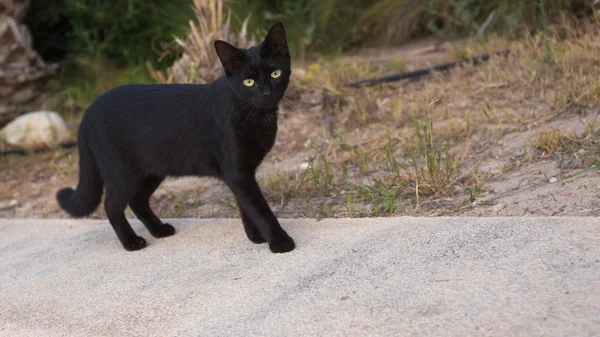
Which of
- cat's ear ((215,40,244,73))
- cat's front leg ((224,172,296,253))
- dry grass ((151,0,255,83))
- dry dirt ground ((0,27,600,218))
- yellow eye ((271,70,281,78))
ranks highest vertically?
cat's ear ((215,40,244,73))

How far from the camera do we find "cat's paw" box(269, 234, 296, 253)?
2.49 metres

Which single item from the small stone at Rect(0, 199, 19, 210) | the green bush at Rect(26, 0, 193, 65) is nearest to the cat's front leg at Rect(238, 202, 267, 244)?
the small stone at Rect(0, 199, 19, 210)

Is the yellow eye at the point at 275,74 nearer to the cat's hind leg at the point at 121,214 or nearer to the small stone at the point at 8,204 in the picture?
the cat's hind leg at the point at 121,214

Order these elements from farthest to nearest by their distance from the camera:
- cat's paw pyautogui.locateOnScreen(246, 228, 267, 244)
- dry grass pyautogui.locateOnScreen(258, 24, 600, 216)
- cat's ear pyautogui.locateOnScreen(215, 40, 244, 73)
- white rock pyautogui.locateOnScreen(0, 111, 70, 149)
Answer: white rock pyautogui.locateOnScreen(0, 111, 70, 149) < dry grass pyautogui.locateOnScreen(258, 24, 600, 216) < cat's paw pyautogui.locateOnScreen(246, 228, 267, 244) < cat's ear pyautogui.locateOnScreen(215, 40, 244, 73)

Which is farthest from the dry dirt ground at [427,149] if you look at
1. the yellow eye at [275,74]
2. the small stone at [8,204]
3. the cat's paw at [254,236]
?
the yellow eye at [275,74]

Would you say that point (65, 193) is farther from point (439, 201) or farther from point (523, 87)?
point (523, 87)

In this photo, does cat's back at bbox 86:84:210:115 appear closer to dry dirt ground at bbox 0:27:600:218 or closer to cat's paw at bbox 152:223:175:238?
cat's paw at bbox 152:223:175:238

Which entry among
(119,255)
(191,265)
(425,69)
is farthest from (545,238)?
(425,69)

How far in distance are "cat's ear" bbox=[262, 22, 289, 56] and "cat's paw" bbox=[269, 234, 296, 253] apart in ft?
2.37

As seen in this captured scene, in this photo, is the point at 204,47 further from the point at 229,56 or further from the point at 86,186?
the point at 229,56

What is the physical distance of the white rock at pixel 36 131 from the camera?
5191mm

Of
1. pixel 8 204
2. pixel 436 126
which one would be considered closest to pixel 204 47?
pixel 8 204

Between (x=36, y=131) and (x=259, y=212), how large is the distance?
11.2 feet

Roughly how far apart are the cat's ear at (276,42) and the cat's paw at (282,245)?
72cm
